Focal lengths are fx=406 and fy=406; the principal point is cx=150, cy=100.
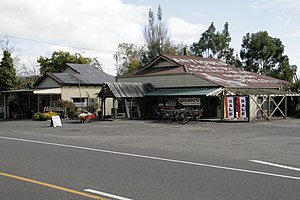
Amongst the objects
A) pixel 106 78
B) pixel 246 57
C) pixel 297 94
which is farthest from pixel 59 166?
pixel 246 57

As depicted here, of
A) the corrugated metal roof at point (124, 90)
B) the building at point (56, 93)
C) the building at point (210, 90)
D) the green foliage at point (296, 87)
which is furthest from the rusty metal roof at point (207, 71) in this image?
the building at point (56, 93)

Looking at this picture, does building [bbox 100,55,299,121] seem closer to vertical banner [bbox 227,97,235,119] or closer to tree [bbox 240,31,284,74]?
vertical banner [bbox 227,97,235,119]

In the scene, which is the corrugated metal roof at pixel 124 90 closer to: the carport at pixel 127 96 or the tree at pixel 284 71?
the carport at pixel 127 96

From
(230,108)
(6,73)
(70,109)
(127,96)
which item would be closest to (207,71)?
(127,96)

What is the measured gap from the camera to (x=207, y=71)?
39375mm

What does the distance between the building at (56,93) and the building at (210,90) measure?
Answer: 3957mm

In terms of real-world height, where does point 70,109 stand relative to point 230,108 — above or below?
above

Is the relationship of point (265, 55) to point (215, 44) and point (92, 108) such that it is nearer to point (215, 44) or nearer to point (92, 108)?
point (215, 44)

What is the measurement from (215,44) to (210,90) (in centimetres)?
3957

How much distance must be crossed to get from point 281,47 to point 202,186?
6113 centimetres

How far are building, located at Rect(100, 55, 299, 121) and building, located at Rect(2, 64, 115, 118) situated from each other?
396 centimetres

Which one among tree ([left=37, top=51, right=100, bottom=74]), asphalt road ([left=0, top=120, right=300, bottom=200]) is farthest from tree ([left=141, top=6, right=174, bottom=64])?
asphalt road ([left=0, top=120, right=300, bottom=200])

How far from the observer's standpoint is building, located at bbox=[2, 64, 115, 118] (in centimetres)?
4066

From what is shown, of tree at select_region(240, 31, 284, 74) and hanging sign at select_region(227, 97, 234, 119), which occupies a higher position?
tree at select_region(240, 31, 284, 74)
